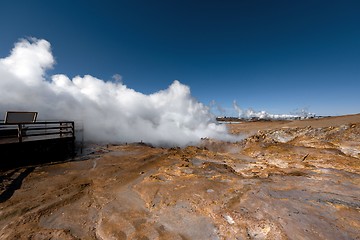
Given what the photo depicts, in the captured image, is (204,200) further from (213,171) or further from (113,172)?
(113,172)

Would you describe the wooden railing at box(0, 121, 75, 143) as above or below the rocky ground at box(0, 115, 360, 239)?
above

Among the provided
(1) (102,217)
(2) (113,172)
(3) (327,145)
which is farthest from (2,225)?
(3) (327,145)

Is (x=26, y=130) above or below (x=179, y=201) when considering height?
above

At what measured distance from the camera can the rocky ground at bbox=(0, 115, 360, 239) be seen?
4609 mm

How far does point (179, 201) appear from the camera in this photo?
6246mm

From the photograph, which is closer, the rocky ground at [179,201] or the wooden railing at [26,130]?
the rocky ground at [179,201]

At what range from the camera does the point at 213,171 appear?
9609 millimetres

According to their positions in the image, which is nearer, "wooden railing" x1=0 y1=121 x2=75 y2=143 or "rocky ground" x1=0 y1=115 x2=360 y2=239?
"rocky ground" x1=0 y1=115 x2=360 y2=239

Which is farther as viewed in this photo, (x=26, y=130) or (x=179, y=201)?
(x=26, y=130)

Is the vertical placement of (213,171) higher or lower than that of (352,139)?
lower

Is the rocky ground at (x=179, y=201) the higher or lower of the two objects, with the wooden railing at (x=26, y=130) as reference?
lower

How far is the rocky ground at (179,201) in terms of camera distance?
461 centimetres

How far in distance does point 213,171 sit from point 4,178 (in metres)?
9.25

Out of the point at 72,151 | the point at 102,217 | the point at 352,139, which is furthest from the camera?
the point at 352,139
